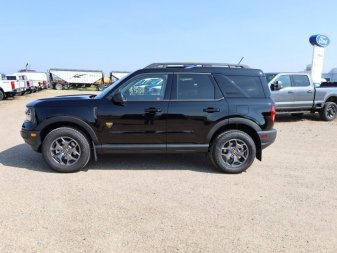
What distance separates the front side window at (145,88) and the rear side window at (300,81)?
319 inches

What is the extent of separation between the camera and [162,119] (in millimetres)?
5398

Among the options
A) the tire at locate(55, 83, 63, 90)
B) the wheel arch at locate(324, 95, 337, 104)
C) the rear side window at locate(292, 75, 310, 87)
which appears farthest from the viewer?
the tire at locate(55, 83, 63, 90)

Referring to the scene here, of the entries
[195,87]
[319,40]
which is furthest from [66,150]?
[319,40]

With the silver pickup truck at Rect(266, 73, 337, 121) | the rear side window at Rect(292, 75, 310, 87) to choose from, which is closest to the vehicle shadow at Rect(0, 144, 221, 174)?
the silver pickup truck at Rect(266, 73, 337, 121)

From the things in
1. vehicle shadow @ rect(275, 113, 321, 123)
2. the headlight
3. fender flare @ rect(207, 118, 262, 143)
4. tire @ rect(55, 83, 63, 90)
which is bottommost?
tire @ rect(55, 83, 63, 90)

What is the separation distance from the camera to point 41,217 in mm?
3764

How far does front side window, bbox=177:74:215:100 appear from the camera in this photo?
5484 millimetres

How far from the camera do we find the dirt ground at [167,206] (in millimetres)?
3268

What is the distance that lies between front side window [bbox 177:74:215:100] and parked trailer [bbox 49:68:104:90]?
1674 inches

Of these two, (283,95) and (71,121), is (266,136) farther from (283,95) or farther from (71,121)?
(283,95)

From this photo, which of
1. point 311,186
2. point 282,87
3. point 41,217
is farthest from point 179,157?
point 282,87

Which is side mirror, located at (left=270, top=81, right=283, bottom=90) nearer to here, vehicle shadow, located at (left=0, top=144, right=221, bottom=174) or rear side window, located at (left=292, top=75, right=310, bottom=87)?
rear side window, located at (left=292, top=75, right=310, bottom=87)

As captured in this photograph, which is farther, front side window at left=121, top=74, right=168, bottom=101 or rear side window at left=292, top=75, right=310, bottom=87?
rear side window at left=292, top=75, right=310, bottom=87

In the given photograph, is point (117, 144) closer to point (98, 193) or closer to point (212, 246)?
point (98, 193)
